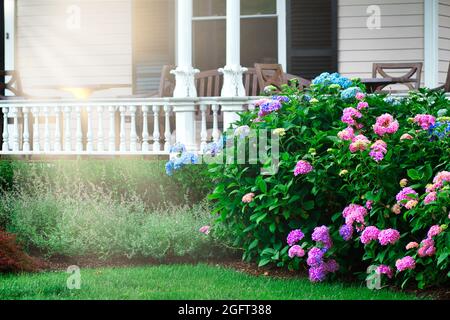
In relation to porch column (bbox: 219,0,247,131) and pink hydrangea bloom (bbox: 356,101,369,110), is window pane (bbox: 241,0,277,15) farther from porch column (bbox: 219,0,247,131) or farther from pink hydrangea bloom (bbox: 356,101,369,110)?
pink hydrangea bloom (bbox: 356,101,369,110)

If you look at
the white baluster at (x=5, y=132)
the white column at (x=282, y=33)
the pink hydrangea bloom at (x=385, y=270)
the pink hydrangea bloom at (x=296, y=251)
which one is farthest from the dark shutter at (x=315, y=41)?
the pink hydrangea bloom at (x=385, y=270)

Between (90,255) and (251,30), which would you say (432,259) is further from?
(251,30)

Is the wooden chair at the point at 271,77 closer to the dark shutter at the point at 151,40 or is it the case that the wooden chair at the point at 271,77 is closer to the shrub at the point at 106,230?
the shrub at the point at 106,230

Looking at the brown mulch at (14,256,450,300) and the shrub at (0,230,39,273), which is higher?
the shrub at (0,230,39,273)

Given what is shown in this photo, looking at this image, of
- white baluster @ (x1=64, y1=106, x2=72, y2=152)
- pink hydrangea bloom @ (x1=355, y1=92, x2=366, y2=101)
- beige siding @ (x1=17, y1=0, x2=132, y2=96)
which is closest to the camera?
pink hydrangea bloom @ (x1=355, y1=92, x2=366, y2=101)

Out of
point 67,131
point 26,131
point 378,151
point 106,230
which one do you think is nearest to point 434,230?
point 378,151

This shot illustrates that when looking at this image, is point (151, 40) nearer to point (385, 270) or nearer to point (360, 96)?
point (360, 96)

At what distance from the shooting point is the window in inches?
483

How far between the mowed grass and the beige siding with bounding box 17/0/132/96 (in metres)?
6.24

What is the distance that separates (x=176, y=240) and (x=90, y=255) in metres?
0.91

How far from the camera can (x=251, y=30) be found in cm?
1236

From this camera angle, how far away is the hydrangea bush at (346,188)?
6066 millimetres

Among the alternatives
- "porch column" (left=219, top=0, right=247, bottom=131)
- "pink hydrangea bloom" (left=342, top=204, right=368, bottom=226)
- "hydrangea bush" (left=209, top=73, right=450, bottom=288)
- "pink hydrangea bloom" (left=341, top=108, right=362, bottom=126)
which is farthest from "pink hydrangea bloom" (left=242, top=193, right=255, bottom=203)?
"porch column" (left=219, top=0, right=247, bottom=131)

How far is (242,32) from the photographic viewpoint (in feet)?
40.8
